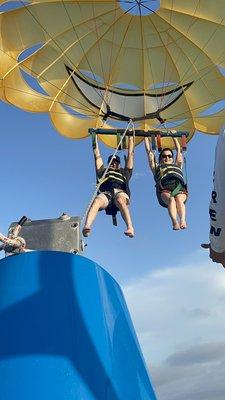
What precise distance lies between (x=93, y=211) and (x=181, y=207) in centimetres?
129

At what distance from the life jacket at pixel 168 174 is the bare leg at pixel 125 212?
662mm

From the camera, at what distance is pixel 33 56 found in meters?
9.16

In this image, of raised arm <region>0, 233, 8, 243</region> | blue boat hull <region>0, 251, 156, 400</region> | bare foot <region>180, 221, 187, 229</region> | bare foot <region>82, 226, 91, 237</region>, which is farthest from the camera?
bare foot <region>180, 221, 187, 229</region>

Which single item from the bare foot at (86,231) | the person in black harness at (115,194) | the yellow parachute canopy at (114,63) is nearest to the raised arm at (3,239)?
the bare foot at (86,231)

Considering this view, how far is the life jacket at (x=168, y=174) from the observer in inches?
280

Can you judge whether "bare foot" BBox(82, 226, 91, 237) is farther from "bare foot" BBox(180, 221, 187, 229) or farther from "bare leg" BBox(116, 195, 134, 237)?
"bare foot" BBox(180, 221, 187, 229)

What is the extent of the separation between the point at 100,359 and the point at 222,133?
131cm

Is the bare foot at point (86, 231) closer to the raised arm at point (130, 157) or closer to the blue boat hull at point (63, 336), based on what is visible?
the raised arm at point (130, 157)

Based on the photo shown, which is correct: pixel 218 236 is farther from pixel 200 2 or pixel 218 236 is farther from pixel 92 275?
pixel 200 2

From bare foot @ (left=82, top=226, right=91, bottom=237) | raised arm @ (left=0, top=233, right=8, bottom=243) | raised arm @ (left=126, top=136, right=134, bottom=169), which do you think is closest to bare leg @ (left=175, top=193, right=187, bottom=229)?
raised arm @ (left=126, top=136, right=134, bottom=169)

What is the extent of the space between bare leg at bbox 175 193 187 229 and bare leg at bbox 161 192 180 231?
57 millimetres

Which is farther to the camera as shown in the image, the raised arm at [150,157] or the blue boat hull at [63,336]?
the raised arm at [150,157]

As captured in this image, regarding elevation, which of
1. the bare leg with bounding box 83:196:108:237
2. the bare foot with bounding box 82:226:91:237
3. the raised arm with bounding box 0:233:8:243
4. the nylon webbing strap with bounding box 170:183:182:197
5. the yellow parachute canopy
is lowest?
the bare foot with bounding box 82:226:91:237

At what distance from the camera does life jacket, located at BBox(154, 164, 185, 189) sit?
23.4 feet
